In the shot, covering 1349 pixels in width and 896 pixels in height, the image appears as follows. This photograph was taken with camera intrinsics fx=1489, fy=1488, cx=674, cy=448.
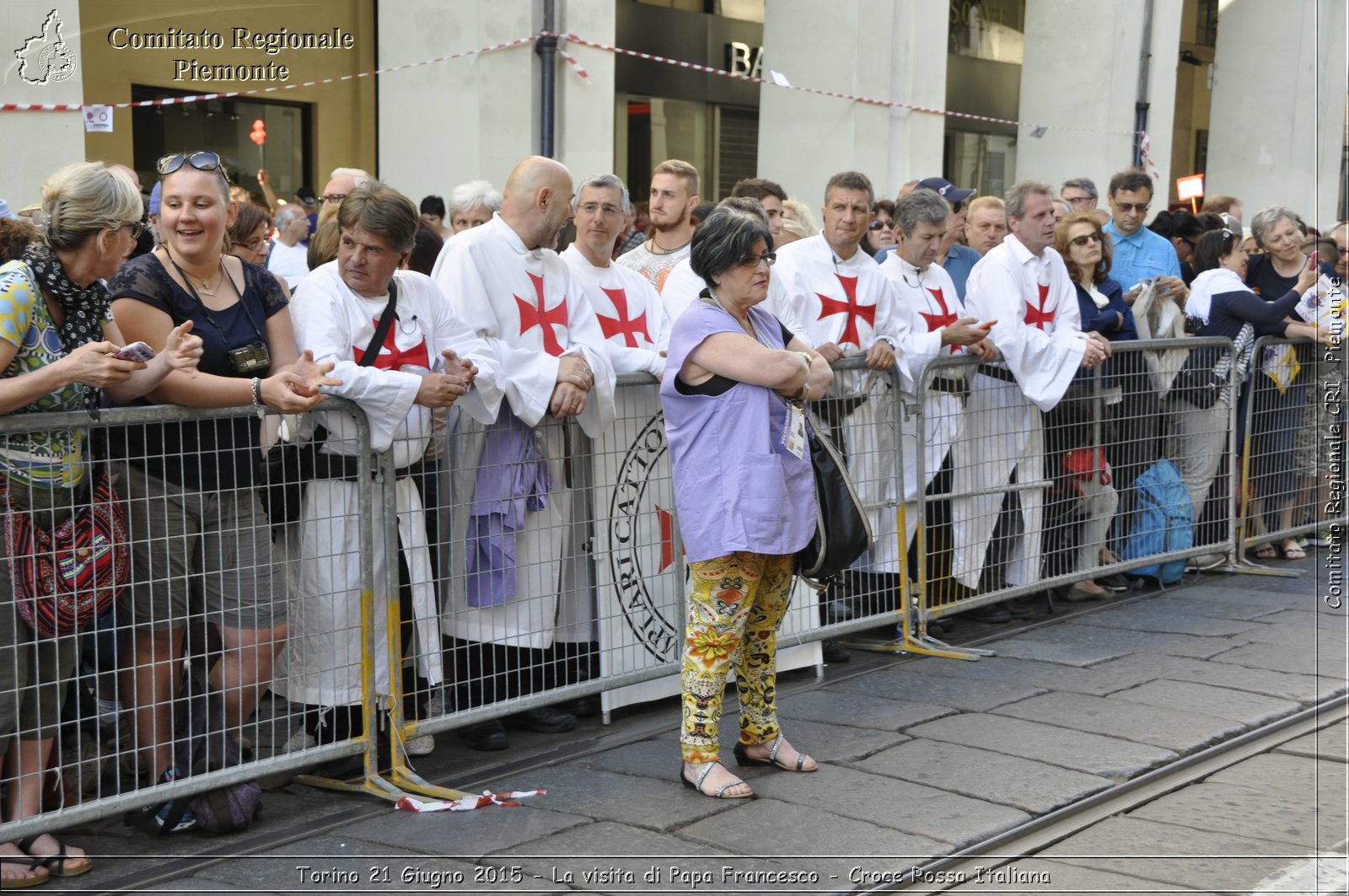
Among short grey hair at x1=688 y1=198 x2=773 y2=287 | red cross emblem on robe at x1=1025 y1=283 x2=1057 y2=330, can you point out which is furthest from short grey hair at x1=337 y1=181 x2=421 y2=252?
red cross emblem on robe at x1=1025 y1=283 x2=1057 y2=330

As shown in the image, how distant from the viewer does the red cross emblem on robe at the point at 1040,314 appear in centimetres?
748

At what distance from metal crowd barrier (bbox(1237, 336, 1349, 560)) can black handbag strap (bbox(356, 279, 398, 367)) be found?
560 centimetres

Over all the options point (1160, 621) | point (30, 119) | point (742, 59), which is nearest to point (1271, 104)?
point (742, 59)

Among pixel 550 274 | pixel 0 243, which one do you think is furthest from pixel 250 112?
pixel 0 243

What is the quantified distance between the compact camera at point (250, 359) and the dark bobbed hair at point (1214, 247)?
21.2ft

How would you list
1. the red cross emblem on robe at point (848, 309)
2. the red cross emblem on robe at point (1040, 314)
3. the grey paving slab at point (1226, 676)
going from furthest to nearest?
the red cross emblem on robe at point (1040, 314)
the red cross emblem on robe at point (848, 309)
the grey paving slab at point (1226, 676)

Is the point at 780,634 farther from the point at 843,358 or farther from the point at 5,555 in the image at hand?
the point at 5,555

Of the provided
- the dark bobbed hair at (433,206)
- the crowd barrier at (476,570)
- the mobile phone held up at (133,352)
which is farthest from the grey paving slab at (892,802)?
the dark bobbed hair at (433,206)

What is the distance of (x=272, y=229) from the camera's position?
9344mm

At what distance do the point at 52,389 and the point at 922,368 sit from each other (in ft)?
12.9

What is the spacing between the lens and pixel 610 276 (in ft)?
20.4

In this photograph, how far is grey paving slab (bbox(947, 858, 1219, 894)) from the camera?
4.12 metres

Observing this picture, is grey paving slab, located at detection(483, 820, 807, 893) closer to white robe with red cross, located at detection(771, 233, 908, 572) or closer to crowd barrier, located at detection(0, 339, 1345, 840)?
crowd barrier, located at detection(0, 339, 1345, 840)

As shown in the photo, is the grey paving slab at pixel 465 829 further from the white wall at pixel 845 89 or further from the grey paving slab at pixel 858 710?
the white wall at pixel 845 89
